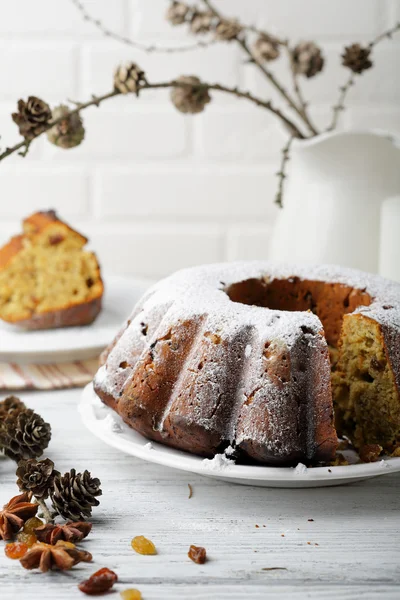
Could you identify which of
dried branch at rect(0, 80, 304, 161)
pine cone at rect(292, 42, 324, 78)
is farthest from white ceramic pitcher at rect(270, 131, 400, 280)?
pine cone at rect(292, 42, 324, 78)

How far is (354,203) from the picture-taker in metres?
1.73

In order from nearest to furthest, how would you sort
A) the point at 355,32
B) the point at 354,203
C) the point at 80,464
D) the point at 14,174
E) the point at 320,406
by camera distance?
the point at 320,406
the point at 80,464
the point at 354,203
the point at 355,32
the point at 14,174

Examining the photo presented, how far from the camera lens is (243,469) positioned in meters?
1.15

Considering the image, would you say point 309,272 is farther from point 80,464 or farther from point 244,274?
point 80,464

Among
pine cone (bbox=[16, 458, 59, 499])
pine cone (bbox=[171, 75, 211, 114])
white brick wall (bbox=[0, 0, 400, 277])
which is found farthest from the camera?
white brick wall (bbox=[0, 0, 400, 277])

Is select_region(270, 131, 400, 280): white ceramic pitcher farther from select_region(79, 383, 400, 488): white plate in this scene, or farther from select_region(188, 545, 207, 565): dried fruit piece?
select_region(188, 545, 207, 565): dried fruit piece

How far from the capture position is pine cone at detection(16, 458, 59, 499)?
119 centimetres

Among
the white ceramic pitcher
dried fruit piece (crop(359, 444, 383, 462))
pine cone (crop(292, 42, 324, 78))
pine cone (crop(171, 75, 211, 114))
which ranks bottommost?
dried fruit piece (crop(359, 444, 383, 462))

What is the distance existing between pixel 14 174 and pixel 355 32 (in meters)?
1.16

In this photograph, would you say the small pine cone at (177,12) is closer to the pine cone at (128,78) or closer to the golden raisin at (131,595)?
the pine cone at (128,78)

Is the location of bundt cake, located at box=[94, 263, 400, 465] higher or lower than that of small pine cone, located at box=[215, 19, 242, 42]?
lower

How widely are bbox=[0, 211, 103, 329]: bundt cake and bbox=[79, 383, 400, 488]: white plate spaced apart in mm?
690

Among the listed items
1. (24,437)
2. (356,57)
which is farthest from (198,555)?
(356,57)

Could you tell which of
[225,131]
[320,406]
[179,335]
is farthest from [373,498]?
[225,131]
